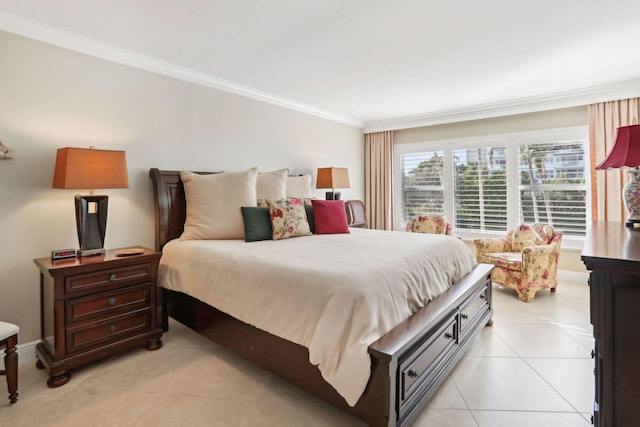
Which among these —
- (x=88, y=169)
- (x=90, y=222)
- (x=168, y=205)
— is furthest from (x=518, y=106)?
(x=90, y=222)

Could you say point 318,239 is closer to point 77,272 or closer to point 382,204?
point 77,272

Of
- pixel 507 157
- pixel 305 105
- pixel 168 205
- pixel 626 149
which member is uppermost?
pixel 305 105

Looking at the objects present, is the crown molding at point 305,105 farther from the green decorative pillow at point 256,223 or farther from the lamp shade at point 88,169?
the green decorative pillow at point 256,223

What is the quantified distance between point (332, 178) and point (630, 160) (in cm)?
311

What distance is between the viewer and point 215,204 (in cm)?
293

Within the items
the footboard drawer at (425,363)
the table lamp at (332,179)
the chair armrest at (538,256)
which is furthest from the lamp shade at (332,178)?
the footboard drawer at (425,363)

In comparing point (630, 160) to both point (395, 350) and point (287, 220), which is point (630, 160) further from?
point (287, 220)

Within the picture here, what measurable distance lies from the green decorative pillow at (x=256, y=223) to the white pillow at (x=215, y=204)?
0.36 feet

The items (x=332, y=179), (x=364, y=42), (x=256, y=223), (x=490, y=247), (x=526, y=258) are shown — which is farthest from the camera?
(x=332, y=179)

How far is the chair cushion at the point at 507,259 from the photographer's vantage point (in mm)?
3623

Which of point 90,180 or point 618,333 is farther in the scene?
point 90,180

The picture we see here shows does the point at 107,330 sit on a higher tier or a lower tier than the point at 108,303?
lower

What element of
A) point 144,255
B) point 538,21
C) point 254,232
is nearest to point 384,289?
point 254,232

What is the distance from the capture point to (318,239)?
2.86 metres
